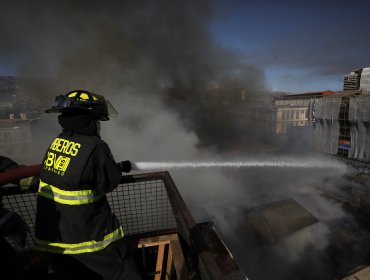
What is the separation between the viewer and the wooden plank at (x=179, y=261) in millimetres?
1498

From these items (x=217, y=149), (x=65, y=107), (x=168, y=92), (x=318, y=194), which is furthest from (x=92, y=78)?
(x=65, y=107)

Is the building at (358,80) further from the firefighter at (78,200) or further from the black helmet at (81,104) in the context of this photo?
the firefighter at (78,200)

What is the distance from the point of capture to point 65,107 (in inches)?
54.6

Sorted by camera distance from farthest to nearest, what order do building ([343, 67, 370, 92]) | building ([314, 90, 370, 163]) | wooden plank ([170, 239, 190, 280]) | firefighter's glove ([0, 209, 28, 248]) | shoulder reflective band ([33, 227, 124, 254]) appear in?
building ([343, 67, 370, 92]) → building ([314, 90, 370, 163]) → wooden plank ([170, 239, 190, 280]) → shoulder reflective band ([33, 227, 124, 254]) → firefighter's glove ([0, 209, 28, 248])

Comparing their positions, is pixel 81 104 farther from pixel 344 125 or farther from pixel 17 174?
pixel 344 125

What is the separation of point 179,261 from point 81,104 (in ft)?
4.35

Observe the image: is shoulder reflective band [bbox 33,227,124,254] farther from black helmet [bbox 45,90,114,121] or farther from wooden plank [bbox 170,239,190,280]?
black helmet [bbox 45,90,114,121]

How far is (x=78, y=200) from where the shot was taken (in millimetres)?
1319

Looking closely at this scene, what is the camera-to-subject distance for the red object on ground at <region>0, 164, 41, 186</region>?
154 cm

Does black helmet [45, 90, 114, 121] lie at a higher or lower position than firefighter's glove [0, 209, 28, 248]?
higher

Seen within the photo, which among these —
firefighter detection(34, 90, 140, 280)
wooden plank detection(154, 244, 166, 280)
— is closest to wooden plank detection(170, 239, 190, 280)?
wooden plank detection(154, 244, 166, 280)

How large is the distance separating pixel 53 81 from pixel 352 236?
16805mm

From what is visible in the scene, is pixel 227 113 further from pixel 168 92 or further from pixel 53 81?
pixel 53 81

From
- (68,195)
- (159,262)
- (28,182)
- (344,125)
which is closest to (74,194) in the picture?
(68,195)
